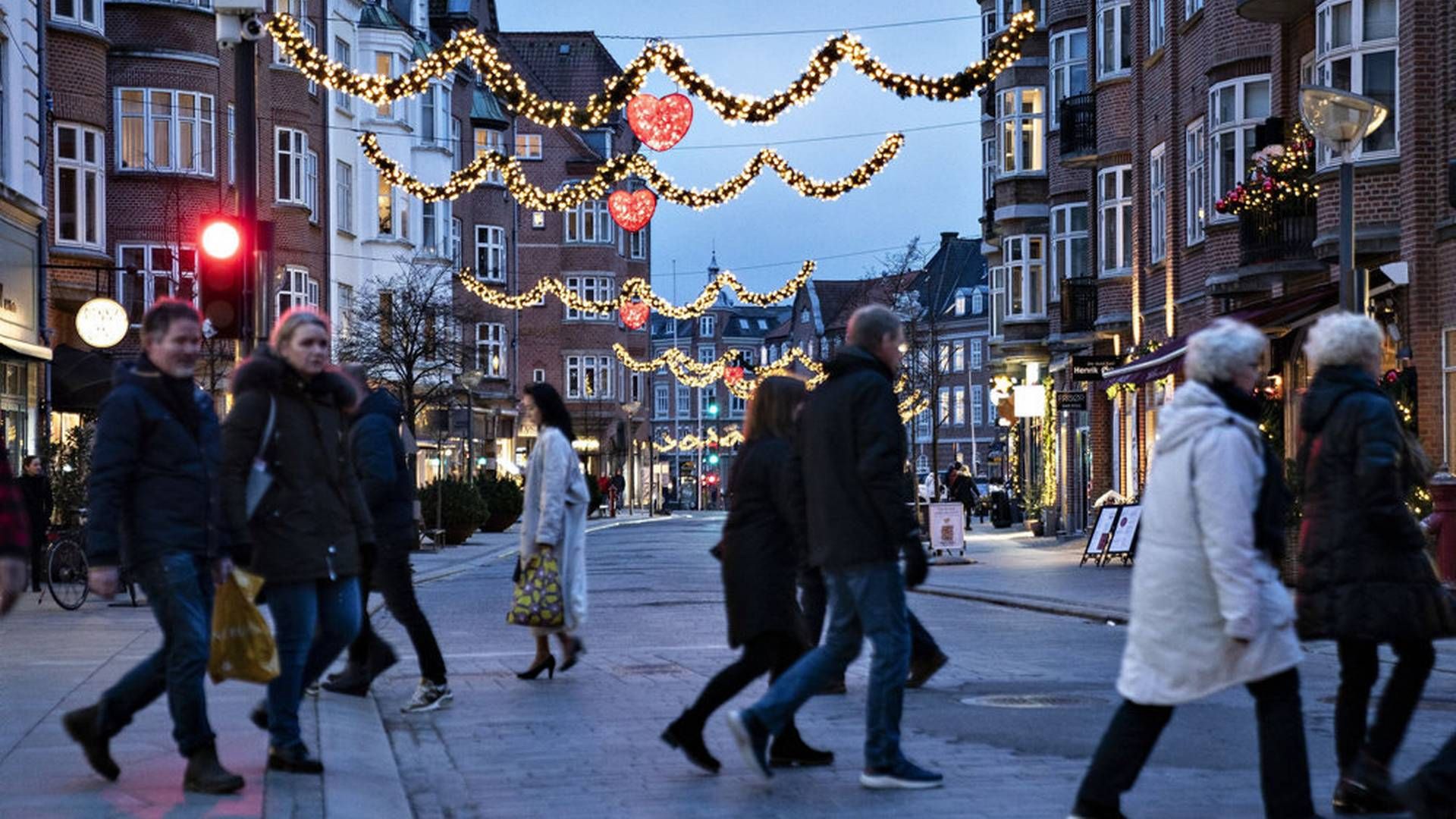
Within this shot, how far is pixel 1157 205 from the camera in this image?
3678 centimetres

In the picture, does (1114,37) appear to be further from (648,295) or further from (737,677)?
(737,677)

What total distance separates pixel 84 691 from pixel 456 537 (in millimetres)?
30566

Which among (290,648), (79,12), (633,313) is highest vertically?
(79,12)

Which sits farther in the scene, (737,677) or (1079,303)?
(1079,303)

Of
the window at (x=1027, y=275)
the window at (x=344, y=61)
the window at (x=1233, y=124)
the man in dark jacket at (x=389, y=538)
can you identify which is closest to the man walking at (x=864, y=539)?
the man in dark jacket at (x=389, y=538)

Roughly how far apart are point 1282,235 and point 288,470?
68.2ft

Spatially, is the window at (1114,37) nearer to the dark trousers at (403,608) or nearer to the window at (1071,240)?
the window at (1071,240)

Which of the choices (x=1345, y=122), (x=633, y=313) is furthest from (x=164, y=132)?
(x=1345, y=122)

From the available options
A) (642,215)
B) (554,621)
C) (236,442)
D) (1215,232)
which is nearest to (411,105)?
(642,215)

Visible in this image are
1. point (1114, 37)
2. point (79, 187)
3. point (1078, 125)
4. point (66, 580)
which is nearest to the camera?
point (66, 580)

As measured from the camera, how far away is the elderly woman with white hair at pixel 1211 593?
709 centimetres

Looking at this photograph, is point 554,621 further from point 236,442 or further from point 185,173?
point 185,173

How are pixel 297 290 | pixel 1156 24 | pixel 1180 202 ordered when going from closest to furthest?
1. pixel 1180 202
2. pixel 1156 24
3. pixel 297 290

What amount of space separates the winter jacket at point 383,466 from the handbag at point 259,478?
287cm
